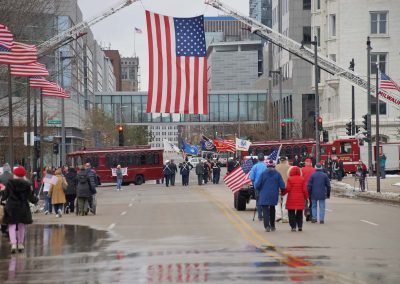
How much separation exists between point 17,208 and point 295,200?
718 centimetres

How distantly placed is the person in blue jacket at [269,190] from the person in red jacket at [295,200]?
0.30 metres

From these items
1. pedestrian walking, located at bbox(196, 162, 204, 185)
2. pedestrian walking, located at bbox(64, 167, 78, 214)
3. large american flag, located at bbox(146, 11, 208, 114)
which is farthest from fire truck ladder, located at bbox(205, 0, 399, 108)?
pedestrian walking, located at bbox(64, 167, 78, 214)

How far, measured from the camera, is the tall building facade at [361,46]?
84.1 metres

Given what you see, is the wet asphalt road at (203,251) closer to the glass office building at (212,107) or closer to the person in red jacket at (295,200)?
the person in red jacket at (295,200)

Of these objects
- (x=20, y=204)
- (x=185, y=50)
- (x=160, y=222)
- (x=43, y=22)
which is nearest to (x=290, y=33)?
(x=43, y=22)

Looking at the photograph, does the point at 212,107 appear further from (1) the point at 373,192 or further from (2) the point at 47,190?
(2) the point at 47,190

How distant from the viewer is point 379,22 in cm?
8494

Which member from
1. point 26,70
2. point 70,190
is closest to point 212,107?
point 26,70

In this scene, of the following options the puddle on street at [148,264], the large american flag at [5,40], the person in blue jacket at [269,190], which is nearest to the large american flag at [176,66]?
the large american flag at [5,40]

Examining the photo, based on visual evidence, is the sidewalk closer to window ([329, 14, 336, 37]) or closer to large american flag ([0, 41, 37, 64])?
large american flag ([0, 41, 37, 64])

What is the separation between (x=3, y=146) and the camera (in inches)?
2309

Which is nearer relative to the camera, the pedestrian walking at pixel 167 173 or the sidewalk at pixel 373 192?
the sidewalk at pixel 373 192

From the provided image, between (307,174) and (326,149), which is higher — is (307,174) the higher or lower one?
the lower one

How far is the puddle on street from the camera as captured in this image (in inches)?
537
